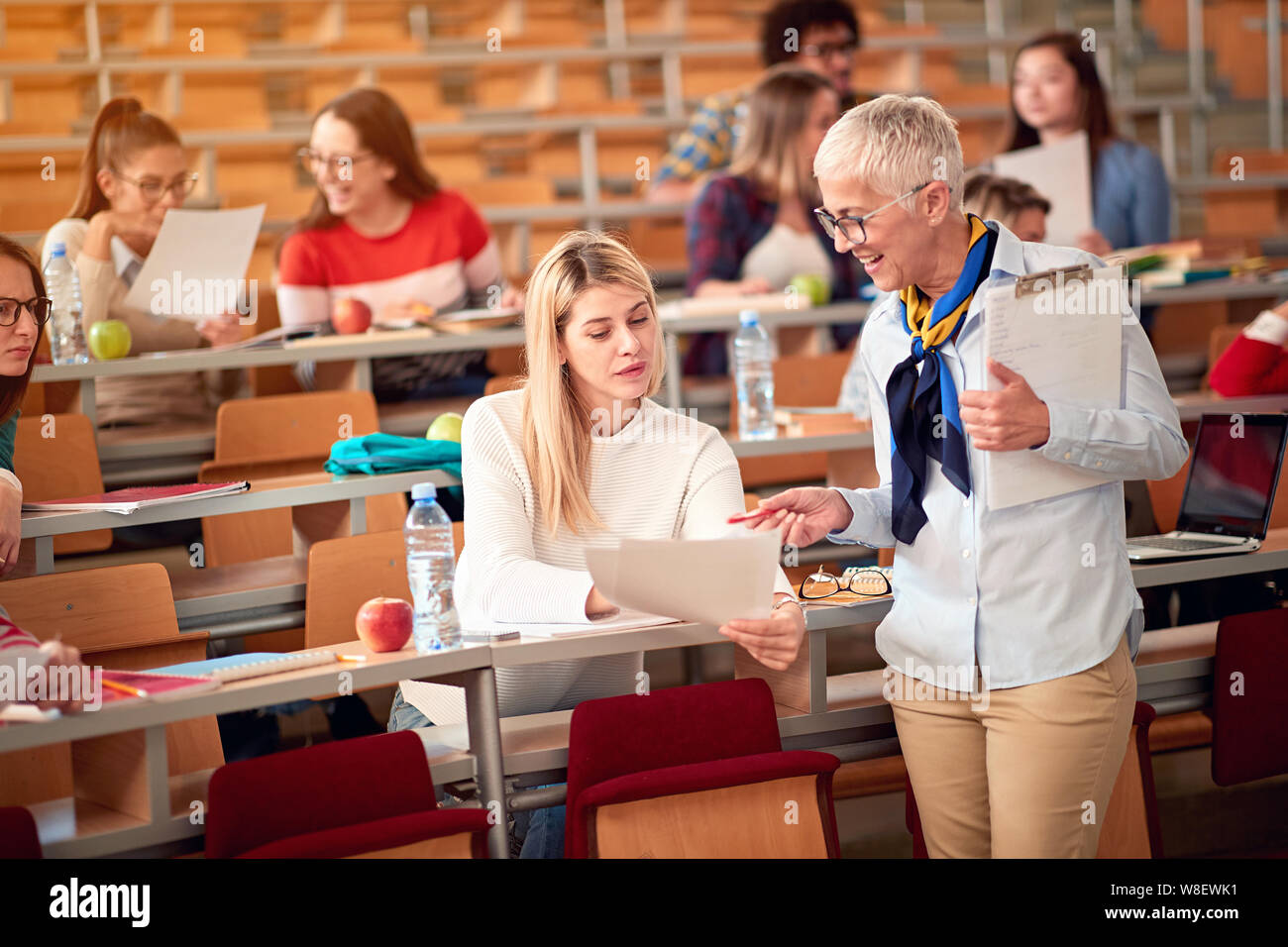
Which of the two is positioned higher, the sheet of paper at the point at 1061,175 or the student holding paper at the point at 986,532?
the sheet of paper at the point at 1061,175

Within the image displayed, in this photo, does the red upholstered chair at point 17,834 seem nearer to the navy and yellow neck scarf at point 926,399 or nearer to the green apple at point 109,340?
the navy and yellow neck scarf at point 926,399

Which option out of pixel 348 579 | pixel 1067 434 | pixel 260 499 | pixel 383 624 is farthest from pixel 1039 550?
pixel 260 499

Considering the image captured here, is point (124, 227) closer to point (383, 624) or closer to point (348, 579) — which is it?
point (348, 579)

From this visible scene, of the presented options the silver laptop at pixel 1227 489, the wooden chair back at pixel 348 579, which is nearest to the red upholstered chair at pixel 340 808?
the wooden chair back at pixel 348 579

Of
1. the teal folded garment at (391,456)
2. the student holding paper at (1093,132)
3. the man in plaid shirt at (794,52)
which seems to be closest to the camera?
the teal folded garment at (391,456)

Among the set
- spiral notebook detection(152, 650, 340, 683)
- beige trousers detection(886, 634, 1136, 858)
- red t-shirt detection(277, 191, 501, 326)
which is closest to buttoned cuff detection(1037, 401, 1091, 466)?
beige trousers detection(886, 634, 1136, 858)

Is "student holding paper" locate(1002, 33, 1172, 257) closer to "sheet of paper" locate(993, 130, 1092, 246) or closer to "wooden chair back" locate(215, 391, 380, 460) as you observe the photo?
"sheet of paper" locate(993, 130, 1092, 246)

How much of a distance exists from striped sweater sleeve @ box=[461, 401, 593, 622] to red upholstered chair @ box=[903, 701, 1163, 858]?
654mm

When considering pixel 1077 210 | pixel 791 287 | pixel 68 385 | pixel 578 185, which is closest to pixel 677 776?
pixel 68 385

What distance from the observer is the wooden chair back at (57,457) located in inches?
103

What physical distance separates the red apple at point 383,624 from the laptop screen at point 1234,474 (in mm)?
1458

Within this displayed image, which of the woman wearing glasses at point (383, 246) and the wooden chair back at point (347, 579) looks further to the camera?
the woman wearing glasses at point (383, 246)

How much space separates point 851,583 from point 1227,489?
0.77 meters
